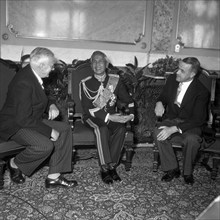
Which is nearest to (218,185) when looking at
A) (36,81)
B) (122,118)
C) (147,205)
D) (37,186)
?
(147,205)

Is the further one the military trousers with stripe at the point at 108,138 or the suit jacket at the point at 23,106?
the military trousers with stripe at the point at 108,138

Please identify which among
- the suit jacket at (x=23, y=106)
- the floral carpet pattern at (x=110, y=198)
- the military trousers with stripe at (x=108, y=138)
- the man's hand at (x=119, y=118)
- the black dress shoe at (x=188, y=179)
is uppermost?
the suit jacket at (x=23, y=106)

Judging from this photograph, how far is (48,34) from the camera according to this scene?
460 cm

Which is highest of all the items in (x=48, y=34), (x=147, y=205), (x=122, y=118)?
(x=48, y=34)

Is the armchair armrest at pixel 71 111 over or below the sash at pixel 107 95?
below

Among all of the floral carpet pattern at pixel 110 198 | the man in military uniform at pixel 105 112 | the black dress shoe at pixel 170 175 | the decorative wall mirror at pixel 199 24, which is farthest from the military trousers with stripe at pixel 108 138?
the decorative wall mirror at pixel 199 24

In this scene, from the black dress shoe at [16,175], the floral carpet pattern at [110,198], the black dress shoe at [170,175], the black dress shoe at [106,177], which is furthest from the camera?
the black dress shoe at [170,175]

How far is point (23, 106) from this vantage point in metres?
2.98

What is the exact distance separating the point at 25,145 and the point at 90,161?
1.04 meters

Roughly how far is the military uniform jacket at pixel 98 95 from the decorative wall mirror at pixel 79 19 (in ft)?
3.79

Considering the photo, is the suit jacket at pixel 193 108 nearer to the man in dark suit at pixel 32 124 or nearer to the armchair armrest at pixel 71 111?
the armchair armrest at pixel 71 111

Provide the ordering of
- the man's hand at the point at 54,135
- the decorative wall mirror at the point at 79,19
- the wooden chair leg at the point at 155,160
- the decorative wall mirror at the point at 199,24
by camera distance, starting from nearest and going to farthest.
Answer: the man's hand at the point at 54,135 < the wooden chair leg at the point at 155,160 < the decorative wall mirror at the point at 79,19 < the decorative wall mirror at the point at 199,24

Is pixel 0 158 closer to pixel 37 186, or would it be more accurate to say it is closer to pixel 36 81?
pixel 37 186

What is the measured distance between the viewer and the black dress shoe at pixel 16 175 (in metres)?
3.32
